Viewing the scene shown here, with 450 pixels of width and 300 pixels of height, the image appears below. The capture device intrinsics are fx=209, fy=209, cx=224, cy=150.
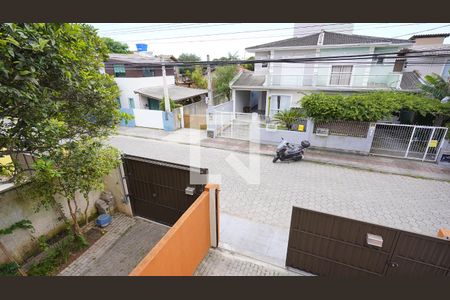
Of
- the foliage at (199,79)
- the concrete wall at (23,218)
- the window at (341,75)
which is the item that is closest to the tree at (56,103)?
the concrete wall at (23,218)

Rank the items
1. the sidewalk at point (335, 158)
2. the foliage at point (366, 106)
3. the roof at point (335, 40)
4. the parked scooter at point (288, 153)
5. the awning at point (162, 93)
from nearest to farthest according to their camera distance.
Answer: the sidewalk at point (335, 158), the foliage at point (366, 106), the parked scooter at point (288, 153), the roof at point (335, 40), the awning at point (162, 93)

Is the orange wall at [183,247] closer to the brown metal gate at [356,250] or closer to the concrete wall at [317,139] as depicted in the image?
the brown metal gate at [356,250]

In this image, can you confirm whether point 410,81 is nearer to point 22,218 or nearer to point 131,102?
point 131,102

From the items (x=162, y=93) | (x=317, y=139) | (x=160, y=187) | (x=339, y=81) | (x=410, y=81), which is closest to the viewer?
(x=160, y=187)

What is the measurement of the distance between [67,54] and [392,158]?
12.8 meters

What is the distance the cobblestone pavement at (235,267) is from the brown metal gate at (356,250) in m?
0.37

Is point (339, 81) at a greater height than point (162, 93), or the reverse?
point (339, 81)

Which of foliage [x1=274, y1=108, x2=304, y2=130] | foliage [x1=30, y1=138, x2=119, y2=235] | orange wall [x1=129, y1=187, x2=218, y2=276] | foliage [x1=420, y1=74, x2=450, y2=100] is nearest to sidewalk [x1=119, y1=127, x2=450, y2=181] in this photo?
foliage [x1=274, y1=108, x2=304, y2=130]

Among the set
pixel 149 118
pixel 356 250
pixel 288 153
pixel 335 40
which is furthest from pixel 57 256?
pixel 335 40

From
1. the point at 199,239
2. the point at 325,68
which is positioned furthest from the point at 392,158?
the point at 199,239

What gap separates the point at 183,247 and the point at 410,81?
1884 centimetres

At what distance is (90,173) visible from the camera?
479cm

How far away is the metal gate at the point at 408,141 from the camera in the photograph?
9359mm

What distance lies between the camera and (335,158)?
10312mm
